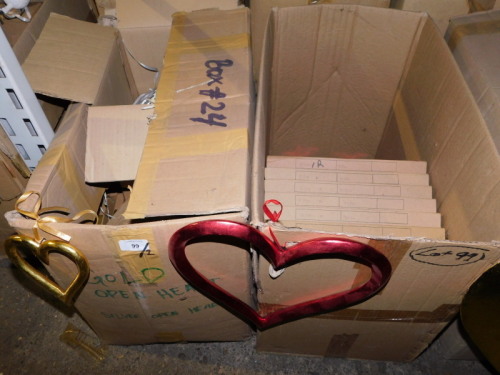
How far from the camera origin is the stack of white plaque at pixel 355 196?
1.00m

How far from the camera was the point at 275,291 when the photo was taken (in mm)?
976

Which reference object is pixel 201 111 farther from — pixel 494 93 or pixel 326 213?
pixel 494 93

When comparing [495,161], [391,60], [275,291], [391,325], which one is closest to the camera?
[495,161]

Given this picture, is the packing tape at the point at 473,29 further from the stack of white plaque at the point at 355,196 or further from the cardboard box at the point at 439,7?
the stack of white plaque at the point at 355,196

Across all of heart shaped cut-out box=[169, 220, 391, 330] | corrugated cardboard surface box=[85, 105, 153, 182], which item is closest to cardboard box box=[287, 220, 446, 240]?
heart shaped cut-out box=[169, 220, 391, 330]

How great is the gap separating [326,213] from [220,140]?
1.07 feet

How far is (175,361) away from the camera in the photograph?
1.35 m

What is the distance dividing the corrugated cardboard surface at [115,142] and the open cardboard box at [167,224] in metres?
0.04

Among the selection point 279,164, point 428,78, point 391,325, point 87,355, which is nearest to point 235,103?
point 279,164

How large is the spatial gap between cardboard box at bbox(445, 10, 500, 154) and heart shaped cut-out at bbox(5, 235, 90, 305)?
977mm

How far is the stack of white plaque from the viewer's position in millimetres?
998

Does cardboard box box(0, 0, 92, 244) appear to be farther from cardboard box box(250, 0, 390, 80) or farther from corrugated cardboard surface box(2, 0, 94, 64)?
cardboard box box(250, 0, 390, 80)

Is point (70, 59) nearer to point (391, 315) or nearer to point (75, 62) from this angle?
point (75, 62)

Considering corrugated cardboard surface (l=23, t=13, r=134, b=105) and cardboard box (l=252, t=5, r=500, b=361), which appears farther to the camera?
corrugated cardboard surface (l=23, t=13, r=134, b=105)
